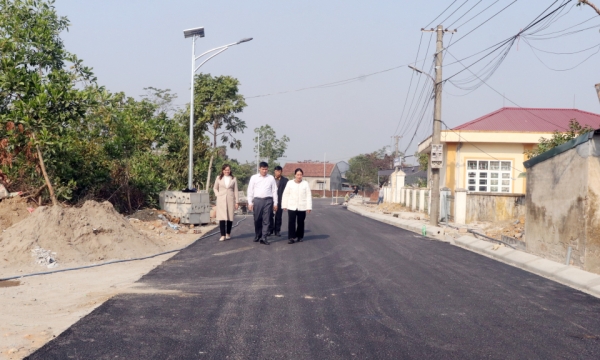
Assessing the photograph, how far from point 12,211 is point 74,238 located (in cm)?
315

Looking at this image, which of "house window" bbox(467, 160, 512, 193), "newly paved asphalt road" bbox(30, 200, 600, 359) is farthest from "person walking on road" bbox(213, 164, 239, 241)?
"house window" bbox(467, 160, 512, 193)

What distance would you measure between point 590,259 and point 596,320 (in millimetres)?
4155

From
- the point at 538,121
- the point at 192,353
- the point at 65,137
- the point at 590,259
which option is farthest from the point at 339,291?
the point at 538,121

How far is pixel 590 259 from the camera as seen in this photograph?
10250 millimetres

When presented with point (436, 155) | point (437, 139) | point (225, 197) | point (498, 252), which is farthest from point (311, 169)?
point (498, 252)

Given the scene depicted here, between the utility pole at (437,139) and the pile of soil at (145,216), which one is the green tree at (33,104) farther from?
the utility pole at (437,139)

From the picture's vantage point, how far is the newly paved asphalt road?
16.7 feet

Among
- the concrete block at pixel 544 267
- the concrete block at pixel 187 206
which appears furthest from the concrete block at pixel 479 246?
the concrete block at pixel 187 206

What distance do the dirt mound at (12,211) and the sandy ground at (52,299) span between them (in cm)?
388

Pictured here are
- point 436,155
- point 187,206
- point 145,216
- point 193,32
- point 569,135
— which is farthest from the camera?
point 193,32

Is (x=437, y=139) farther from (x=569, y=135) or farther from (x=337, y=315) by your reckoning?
(x=337, y=315)

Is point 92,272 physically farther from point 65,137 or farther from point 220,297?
point 65,137

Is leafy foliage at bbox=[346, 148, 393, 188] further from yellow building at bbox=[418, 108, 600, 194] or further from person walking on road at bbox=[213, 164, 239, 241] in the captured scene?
person walking on road at bbox=[213, 164, 239, 241]

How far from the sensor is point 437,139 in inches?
885
